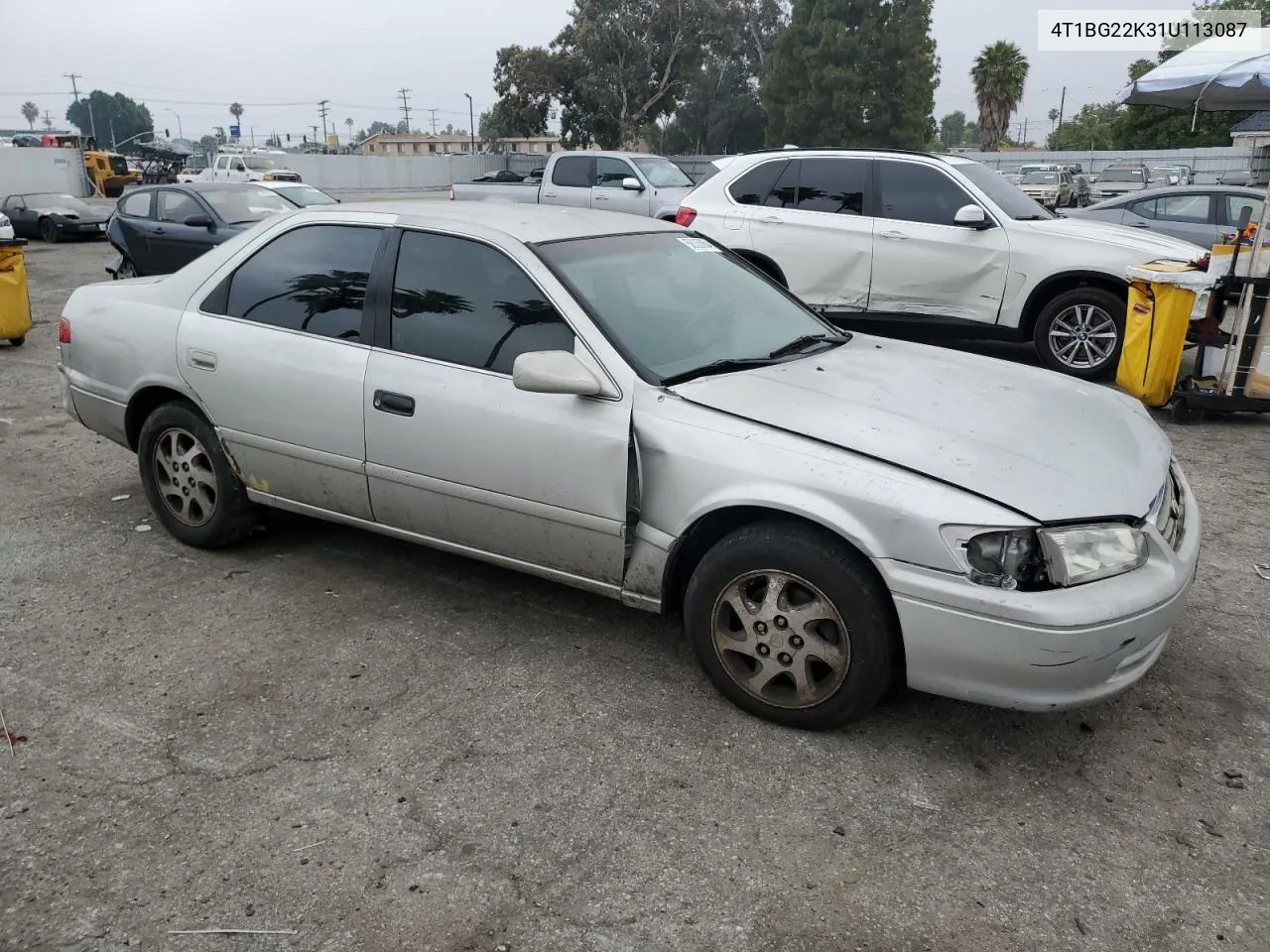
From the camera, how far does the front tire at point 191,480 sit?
4461mm

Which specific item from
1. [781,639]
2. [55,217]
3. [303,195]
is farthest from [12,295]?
[55,217]

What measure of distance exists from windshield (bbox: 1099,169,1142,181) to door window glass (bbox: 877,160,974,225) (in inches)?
862

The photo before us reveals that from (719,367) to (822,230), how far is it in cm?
540

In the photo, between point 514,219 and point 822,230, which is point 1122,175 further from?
point 514,219

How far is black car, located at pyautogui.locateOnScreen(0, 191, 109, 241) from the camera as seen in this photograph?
22.0 m

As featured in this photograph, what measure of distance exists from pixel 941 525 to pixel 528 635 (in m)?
1.73

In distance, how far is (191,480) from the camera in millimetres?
4574

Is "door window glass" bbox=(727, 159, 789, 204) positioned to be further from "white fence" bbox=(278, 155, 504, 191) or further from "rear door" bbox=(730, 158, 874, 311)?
"white fence" bbox=(278, 155, 504, 191)

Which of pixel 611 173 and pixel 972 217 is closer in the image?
pixel 972 217

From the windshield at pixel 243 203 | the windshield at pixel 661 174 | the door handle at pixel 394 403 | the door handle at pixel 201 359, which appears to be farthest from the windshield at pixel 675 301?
the windshield at pixel 661 174

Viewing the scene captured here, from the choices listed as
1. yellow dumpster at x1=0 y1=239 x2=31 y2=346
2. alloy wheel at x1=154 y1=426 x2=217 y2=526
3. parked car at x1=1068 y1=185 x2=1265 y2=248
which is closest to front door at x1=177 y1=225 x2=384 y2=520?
alloy wheel at x1=154 y1=426 x2=217 y2=526

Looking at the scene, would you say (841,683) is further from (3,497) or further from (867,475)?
(3,497)

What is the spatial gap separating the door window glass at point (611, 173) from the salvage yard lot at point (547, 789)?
12.6 meters

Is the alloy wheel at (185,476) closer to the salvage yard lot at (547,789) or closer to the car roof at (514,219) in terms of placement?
the salvage yard lot at (547,789)
